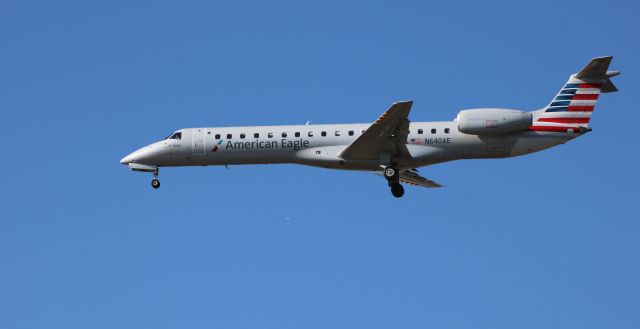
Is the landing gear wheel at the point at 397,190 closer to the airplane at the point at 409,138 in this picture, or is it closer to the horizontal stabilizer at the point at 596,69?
the airplane at the point at 409,138

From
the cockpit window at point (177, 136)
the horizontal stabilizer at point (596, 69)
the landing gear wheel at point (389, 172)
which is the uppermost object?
the horizontal stabilizer at point (596, 69)

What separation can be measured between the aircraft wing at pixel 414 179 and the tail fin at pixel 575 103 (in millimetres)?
6302

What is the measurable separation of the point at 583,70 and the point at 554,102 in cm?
→ 155

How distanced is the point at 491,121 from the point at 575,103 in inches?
128

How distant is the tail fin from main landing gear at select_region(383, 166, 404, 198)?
17.2ft

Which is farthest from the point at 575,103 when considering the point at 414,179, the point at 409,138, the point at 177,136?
the point at 177,136

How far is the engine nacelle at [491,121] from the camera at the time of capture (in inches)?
1580

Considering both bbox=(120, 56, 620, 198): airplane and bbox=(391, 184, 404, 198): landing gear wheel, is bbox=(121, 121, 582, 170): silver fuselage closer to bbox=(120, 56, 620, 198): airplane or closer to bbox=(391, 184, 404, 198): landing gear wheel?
bbox=(120, 56, 620, 198): airplane

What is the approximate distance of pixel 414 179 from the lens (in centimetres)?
4550

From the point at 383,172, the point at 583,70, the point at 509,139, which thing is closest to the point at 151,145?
the point at 383,172

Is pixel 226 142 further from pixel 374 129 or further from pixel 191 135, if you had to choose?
pixel 374 129

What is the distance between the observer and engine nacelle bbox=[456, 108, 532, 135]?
40.1 m

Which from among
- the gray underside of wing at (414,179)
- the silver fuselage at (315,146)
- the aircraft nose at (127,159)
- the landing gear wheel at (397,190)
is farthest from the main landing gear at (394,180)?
the aircraft nose at (127,159)

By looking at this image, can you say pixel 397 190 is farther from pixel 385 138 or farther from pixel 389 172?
pixel 385 138
